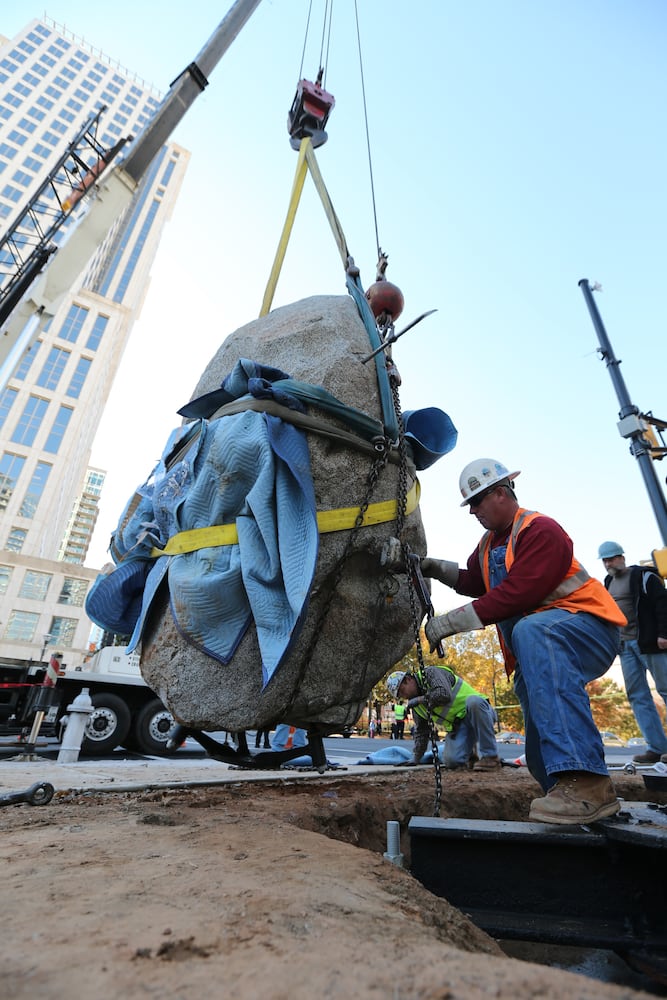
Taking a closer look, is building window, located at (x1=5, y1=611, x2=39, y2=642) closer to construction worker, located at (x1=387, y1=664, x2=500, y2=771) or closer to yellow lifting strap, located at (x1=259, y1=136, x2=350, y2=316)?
construction worker, located at (x1=387, y1=664, x2=500, y2=771)

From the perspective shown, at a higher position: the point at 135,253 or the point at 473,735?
the point at 135,253

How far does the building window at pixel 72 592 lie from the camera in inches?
1206

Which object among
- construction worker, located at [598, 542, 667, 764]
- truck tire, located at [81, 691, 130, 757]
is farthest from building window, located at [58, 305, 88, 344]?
construction worker, located at [598, 542, 667, 764]

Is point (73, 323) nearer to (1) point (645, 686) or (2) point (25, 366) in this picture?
(2) point (25, 366)

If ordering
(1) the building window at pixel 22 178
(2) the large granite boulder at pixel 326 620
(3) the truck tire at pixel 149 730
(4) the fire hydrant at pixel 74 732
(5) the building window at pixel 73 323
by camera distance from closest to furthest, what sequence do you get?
(2) the large granite boulder at pixel 326 620
(4) the fire hydrant at pixel 74 732
(3) the truck tire at pixel 149 730
(5) the building window at pixel 73 323
(1) the building window at pixel 22 178

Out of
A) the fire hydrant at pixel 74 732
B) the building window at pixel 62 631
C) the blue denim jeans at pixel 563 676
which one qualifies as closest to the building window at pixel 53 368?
the building window at pixel 62 631

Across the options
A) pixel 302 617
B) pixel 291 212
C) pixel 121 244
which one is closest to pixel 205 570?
pixel 302 617

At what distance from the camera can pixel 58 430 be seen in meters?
37.1

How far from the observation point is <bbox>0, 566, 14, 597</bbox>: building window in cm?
2873

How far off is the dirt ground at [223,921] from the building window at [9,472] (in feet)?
122

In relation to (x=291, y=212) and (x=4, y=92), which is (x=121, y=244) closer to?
(x=4, y=92)

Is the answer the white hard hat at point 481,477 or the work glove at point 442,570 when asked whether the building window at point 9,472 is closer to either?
the work glove at point 442,570

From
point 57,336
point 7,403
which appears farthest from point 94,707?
point 57,336

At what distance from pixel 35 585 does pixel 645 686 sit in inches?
1233
